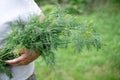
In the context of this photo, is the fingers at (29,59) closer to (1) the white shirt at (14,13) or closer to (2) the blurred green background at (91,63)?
(1) the white shirt at (14,13)

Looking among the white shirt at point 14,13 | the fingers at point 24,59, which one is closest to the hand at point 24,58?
the fingers at point 24,59

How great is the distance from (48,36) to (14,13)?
0.31 metres

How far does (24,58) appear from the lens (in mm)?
2164

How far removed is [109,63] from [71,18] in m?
2.50

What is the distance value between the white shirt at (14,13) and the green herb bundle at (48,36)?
0.17 feet

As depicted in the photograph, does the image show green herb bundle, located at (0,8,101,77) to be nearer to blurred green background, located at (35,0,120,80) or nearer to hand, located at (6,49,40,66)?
hand, located at (6,49,40,66)

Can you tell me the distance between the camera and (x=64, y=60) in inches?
188

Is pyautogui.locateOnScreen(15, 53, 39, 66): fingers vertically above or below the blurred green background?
above

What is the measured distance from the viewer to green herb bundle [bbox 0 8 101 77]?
2070 mm

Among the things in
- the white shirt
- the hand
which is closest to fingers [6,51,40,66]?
the hand

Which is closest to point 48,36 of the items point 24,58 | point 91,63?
point 24,58

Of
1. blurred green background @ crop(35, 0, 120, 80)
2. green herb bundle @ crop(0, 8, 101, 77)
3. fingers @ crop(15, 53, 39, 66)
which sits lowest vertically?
blurred green background @ crop(35, 0, 120, 80)

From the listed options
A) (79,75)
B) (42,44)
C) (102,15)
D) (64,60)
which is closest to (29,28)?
(42,44)

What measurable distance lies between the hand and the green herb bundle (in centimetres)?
3
